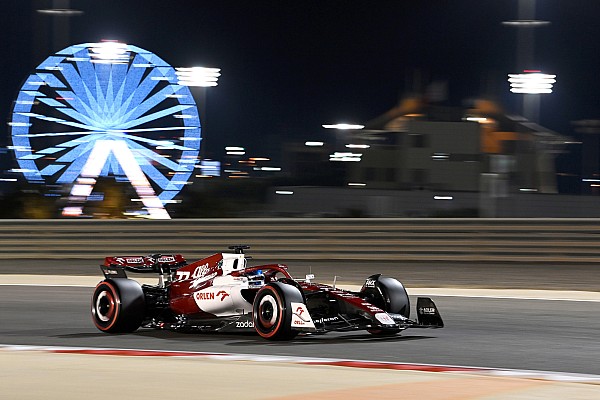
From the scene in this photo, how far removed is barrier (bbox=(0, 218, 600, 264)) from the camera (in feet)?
59.5

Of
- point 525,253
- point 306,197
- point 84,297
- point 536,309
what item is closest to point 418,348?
point 536,309

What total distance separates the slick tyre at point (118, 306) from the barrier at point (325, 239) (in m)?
8.26

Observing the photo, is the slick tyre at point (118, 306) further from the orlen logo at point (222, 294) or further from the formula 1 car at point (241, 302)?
the orlen logo at point (222, 294)

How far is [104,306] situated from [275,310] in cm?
204

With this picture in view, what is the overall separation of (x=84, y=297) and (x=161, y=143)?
21266mm

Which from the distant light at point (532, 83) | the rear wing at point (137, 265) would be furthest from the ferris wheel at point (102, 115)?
the rear wing at point (137, 265)

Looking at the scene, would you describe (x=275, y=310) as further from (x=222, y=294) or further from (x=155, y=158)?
(x=155, y=158)

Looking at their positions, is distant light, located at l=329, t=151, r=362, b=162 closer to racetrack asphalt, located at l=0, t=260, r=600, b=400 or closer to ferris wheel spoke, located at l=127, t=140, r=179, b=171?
ferris wheel spoke, located at l=127, t=140, r=179, b=171

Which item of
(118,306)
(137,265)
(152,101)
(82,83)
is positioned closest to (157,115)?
(152,101)

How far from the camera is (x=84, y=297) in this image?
14.8 meters

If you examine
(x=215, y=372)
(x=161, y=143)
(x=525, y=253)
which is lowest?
(x=215, y=372)

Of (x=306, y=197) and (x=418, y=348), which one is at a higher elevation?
(x=306, y=197)

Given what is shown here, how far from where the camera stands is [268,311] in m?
9.97

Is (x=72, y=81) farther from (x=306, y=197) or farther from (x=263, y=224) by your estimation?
(x=263, y=224)
